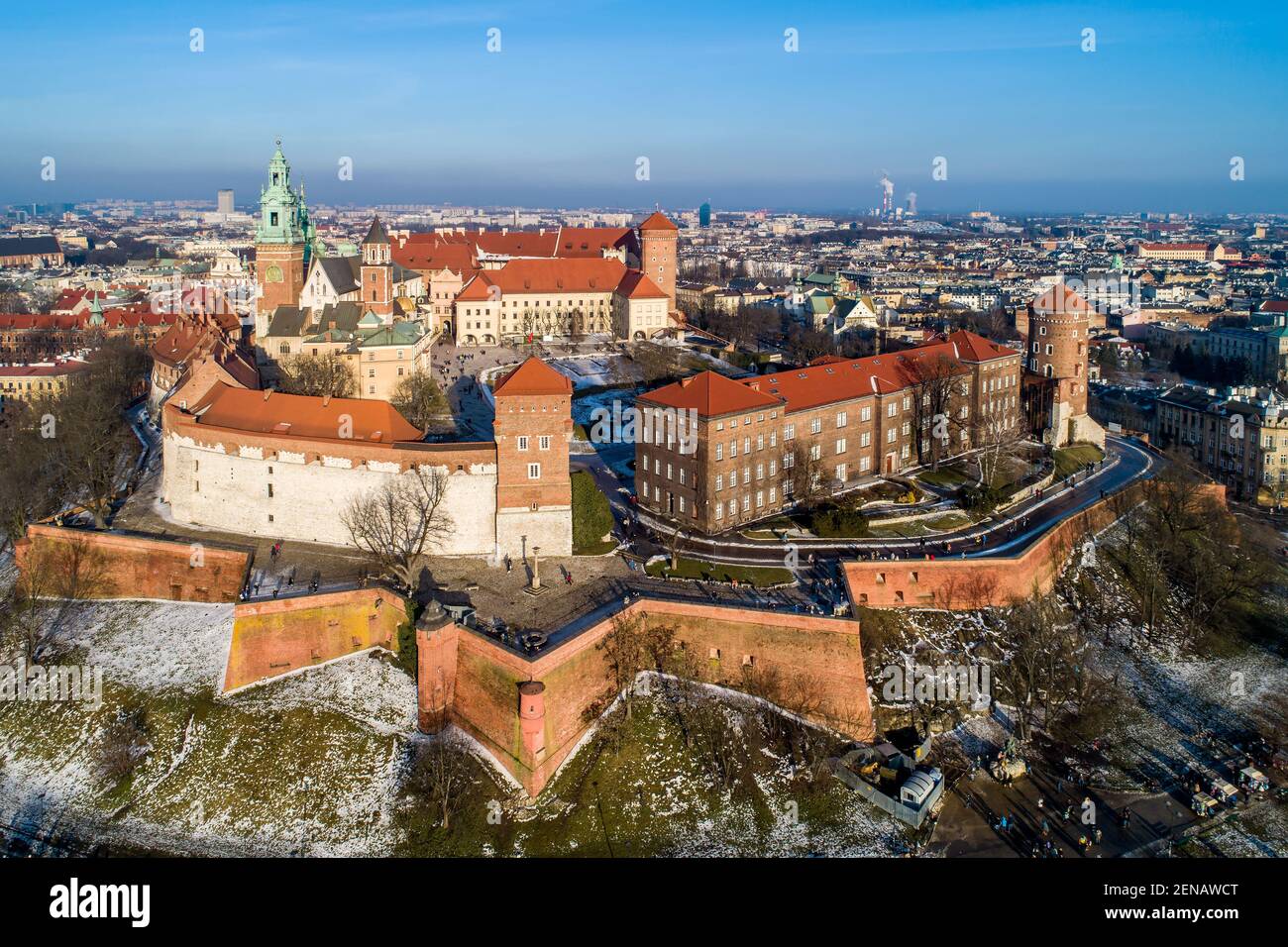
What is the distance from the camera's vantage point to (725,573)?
36.4 meters

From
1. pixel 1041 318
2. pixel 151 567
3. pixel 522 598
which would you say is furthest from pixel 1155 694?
pixel 151 567

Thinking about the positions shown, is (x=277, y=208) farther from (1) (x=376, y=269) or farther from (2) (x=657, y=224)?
(2) (x=657, y=224)

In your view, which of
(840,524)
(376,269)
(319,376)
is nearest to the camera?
(840,524)

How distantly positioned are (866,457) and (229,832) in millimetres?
32334

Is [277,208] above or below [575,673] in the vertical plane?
above

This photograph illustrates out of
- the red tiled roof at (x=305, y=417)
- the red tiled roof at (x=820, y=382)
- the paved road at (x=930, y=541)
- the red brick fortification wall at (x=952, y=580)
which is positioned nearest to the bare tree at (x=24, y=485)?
the red tiled roof at (x=305, y=417)

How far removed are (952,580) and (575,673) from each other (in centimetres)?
1501

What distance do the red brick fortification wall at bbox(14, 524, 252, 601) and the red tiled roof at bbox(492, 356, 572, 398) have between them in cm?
1076

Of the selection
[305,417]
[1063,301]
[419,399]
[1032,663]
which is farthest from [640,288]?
[1032,663]

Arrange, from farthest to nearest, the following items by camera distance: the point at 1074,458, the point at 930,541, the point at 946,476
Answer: the point at 1074,458 → the point at 946,476 → the point at 930,541

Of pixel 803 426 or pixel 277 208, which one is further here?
pixel 277 208

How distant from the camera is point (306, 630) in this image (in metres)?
32.8

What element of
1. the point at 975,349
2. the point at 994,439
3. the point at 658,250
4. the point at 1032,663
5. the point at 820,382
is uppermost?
the point at 658,250

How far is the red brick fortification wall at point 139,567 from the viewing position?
36094 millimetres
